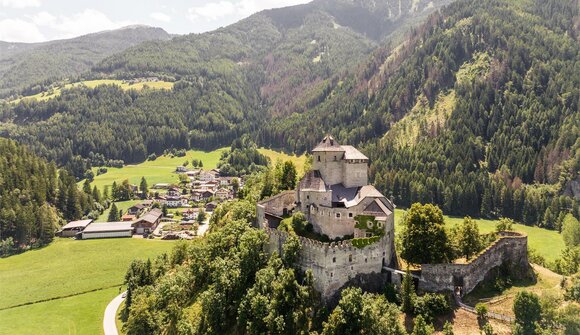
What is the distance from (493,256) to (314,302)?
30.6 m

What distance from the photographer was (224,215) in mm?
118500

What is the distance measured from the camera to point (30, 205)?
558ft

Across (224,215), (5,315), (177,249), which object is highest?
(224,215)

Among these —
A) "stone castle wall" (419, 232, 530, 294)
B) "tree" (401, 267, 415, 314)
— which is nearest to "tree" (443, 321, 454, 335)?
"tree" (401, 267, 415, 314)

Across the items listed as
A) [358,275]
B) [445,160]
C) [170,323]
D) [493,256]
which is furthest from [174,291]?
[445,160]

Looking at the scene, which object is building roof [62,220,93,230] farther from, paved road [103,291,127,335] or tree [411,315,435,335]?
tree [411,315,435,335]

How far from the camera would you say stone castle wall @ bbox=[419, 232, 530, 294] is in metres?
69.6

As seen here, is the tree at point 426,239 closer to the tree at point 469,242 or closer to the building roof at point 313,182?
the tree at point 469,242

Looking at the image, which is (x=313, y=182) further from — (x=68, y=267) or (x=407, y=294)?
(x=68, y=267)

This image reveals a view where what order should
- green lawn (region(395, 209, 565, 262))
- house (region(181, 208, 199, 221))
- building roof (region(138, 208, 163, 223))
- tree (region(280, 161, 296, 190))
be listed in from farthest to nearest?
house (region(181, 208, 199, 221)) → building roof (region(138, 208, 163, 223)) → green lawn (region(395, 209, 565, 262)) → tree (region(280, 161, 296, 190))

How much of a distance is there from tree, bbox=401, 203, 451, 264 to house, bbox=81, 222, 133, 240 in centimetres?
12010

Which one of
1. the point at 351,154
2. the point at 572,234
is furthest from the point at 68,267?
the point at 572,234

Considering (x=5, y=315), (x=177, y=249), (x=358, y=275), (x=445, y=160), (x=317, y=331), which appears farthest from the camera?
→ (x=445, y=160)

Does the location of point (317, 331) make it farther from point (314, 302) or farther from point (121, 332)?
point (121, 332)
